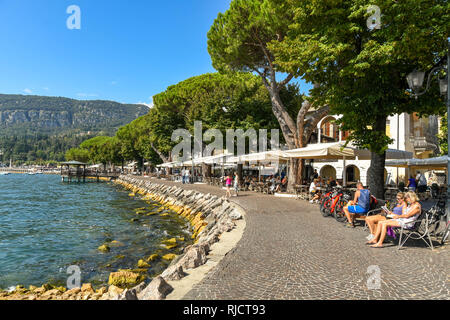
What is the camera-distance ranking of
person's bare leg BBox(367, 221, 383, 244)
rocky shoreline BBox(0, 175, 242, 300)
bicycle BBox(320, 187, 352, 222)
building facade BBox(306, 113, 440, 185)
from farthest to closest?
building facade BBox(306, 113, 440, 185), bicycle BBox(320, 187, 352, 222), person's bare leg BBox(367, 221, 383, 244), rocky shoreline BBox(0, 175, 242, 300)

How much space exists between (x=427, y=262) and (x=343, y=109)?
17.8 feet

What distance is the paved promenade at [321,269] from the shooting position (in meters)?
3.82

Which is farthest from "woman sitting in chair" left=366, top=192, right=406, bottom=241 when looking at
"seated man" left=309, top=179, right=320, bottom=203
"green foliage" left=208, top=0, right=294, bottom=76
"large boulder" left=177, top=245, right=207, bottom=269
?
"green foliage" left=208, top=0, right=294, bottom=76

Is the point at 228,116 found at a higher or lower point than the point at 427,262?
higher

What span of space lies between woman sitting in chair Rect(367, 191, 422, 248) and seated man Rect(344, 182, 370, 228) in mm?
1558

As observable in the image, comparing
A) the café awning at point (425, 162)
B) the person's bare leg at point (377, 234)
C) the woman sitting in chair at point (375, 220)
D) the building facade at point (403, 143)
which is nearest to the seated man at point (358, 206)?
the woman sitting in chair at point (375, 220)

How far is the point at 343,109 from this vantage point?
9.34 metres

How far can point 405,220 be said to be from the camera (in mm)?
6023

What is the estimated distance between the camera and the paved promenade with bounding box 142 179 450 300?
151 inches

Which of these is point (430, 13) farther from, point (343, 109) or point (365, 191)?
point (365, 191)

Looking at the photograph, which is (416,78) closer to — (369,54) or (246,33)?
(369,54)

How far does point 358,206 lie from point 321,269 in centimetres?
392

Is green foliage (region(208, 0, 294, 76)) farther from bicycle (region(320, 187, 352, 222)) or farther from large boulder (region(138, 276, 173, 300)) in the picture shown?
large boulder (region(138, 276, 173, 300))
